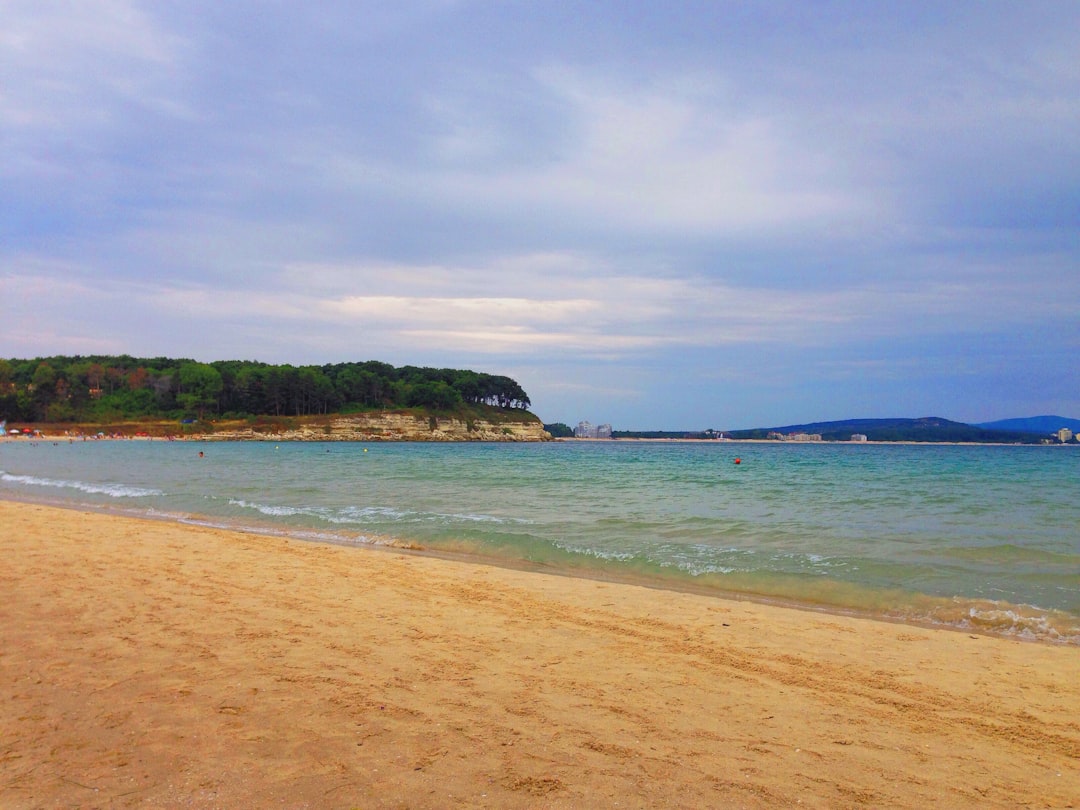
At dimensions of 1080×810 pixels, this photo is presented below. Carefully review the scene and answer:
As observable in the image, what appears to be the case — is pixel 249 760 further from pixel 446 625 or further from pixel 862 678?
pixel 862 678

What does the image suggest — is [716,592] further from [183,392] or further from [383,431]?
[183,392]

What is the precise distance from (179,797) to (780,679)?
4.29m

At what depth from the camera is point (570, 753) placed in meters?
3.93

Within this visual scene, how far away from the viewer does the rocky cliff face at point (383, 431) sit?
109562 millimetres

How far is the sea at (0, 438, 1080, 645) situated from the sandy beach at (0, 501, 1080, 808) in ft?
6.22

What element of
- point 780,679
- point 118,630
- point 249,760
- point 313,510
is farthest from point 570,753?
point 313,510

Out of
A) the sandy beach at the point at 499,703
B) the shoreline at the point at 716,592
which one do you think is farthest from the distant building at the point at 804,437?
the sandy beach at the point at 499,703

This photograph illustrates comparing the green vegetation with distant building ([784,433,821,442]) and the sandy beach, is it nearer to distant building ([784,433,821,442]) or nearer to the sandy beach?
distant building ([784,433,821,442])

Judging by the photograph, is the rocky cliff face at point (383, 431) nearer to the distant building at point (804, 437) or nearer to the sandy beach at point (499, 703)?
the distant building at point (804, 437)

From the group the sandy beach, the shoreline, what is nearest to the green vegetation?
the shoreline

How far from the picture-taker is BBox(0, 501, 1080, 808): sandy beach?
355 cm

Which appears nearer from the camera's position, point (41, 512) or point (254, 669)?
point (254, 669)

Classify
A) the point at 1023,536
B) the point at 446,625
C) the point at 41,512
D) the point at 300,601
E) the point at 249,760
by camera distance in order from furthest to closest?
the point at 41,512 → the point at 1023,536 → the point at 300,601 → the point at 446,625 → the point at 249,760

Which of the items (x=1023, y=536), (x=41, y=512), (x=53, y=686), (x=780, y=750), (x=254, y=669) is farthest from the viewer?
(x=41, y=512)
